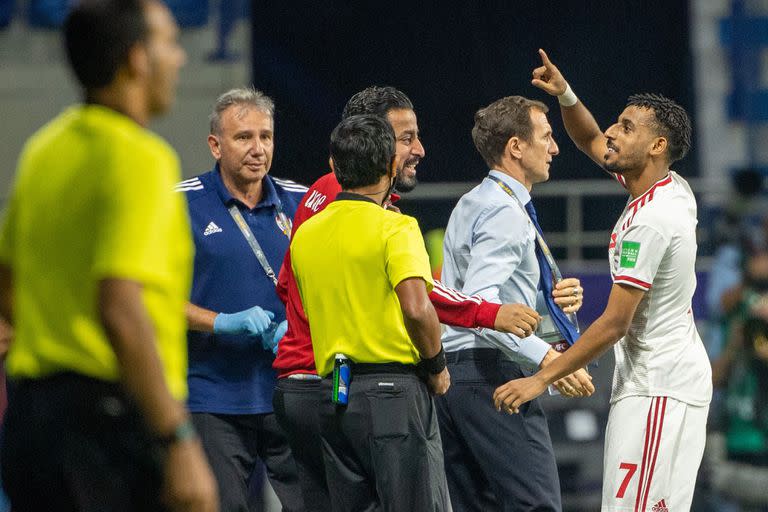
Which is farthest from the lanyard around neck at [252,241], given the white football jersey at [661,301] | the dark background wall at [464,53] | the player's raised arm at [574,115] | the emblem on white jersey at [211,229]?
the dark background wall at [464,53]

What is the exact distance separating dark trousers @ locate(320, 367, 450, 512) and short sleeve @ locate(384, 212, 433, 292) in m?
0.32

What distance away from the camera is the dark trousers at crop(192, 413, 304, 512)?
443 cm

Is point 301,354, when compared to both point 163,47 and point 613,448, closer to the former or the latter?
point 613,448

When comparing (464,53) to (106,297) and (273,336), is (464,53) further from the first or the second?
(106,297)

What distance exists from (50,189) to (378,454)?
64.6 inches

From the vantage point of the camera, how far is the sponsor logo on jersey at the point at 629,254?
406 cm

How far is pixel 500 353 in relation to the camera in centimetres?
458

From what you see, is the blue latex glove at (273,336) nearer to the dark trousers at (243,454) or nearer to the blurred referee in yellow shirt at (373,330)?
the dark trousers at (243,454)

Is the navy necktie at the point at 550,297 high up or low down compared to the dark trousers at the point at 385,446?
up

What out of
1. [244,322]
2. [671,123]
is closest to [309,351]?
[244,322]

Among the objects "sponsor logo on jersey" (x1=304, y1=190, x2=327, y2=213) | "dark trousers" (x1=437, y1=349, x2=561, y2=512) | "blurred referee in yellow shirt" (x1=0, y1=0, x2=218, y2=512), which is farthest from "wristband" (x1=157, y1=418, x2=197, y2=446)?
"dark trousers" (x1=437, y1=349, x2=561, y2=512)

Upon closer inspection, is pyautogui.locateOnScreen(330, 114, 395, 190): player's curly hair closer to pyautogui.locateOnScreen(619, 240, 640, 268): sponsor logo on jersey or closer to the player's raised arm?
pyautogui.locateOnScreen(619, 240, 640, 268): sponsor logo on jersey

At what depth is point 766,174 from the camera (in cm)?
1257

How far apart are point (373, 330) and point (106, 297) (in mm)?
1578
